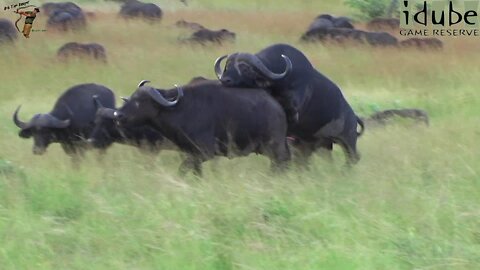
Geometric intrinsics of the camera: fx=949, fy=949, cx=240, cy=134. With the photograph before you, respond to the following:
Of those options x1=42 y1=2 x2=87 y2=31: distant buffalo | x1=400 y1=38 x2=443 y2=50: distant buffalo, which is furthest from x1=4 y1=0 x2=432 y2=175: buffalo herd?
x1=42 y1=2 x2=87 y2=31: distant buffalo

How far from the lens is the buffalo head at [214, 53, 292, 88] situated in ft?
31.3

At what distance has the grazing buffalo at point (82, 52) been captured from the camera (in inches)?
721

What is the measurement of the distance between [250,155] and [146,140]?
3.69 ft

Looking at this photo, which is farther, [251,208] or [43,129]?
[43,129]

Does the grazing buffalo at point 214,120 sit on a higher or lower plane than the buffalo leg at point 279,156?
higher

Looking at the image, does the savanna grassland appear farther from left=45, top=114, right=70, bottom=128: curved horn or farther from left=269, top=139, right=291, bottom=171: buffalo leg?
left=45, top=114, right=70, bottom=128: curved horn

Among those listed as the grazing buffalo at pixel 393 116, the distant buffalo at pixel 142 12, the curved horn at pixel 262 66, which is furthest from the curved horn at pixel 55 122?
the distant buffalo at pixel 142 12

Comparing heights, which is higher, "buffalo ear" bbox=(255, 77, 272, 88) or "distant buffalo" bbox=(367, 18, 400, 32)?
"buffalo ear" bbox=(255, 77, 272, 88)

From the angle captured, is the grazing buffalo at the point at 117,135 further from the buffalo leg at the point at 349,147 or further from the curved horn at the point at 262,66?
the buffalo leg at the point at 349,147

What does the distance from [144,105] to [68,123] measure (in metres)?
1.82

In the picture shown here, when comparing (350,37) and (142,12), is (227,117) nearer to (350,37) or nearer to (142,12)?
(350,37)

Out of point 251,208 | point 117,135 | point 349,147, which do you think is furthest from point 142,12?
point 251,208

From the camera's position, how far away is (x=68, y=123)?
10.8 meters

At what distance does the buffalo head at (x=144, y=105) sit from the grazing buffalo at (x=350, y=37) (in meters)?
12.2
